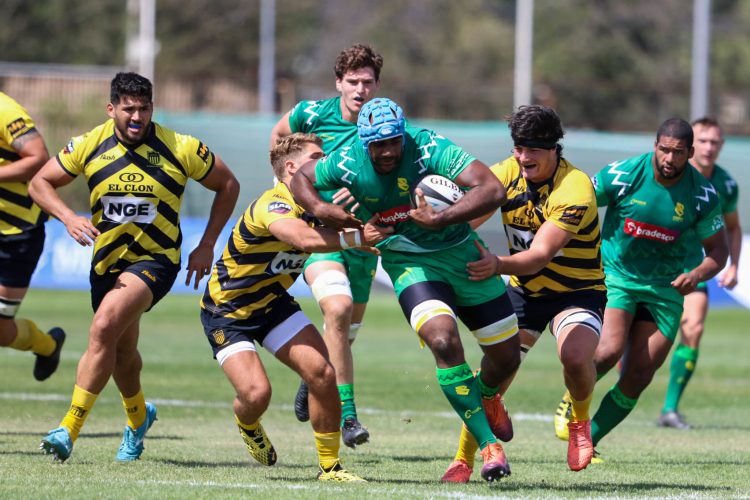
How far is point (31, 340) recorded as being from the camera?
1088cm

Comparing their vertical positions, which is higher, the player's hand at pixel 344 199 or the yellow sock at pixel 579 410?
the player's hand at pixel 344 199

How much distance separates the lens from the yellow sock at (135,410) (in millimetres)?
8852

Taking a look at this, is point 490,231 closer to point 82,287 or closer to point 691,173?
point 82,287

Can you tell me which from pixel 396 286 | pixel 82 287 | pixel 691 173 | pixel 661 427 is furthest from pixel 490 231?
pixel 396 286

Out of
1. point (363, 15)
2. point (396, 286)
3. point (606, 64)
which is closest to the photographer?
point (396, 286)

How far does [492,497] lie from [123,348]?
9.66 ft

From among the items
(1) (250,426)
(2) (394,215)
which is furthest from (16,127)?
(2) (394,215)

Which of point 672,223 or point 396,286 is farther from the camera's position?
point 672,223

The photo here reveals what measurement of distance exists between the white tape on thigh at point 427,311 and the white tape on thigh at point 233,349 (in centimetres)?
111

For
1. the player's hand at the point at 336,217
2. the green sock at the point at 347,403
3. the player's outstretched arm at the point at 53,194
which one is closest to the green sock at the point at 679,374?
the green sock at the point at 347,403

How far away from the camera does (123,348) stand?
28.8ft

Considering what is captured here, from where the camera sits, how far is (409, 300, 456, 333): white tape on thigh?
7383mm

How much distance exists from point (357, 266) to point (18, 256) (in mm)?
2646

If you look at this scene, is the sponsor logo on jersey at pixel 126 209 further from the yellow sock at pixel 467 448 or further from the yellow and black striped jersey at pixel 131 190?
the yellow sock at pixel 467 448
